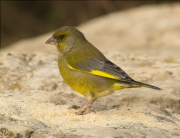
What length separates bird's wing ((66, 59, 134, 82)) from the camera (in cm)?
353

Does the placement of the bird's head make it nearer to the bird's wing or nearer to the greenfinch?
the greenfinch

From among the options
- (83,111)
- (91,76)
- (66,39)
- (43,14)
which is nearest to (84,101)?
(83,111)

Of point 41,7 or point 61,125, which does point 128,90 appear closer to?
point 61,125

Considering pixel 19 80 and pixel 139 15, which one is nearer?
pixel 19 80

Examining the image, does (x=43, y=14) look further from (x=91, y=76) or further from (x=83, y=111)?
(x=83, y=111)

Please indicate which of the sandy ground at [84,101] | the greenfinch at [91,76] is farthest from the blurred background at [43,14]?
the greenfinch at [91,76]

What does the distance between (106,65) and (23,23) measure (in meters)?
8.95

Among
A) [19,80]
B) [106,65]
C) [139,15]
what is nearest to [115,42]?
[139,15]

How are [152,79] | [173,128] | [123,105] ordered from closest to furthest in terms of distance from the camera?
1. [173,128]
2. [123,105]
3. [152,79]

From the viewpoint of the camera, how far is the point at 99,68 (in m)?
3.62

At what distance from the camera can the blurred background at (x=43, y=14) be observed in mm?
11703

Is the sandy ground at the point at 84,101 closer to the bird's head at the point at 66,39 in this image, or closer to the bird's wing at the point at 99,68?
the bird's wing at the point at 99,68

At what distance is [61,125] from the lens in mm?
3184

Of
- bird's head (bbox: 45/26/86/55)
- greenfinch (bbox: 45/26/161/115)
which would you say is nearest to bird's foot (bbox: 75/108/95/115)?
greenfinch (bbox: 45/26/161/115)
